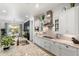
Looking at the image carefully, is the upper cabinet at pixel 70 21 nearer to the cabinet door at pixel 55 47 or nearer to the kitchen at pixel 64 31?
the kitchen at pixel 64 31

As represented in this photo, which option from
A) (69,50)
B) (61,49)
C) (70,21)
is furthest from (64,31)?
(69,50)

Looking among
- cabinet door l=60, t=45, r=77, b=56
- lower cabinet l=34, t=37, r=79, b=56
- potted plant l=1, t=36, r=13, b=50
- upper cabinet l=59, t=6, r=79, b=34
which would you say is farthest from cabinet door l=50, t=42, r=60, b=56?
potted plant l=1, t=36, r=13, b=50

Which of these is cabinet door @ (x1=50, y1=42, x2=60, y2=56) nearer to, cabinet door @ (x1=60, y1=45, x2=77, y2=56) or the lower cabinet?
the lower cabinet

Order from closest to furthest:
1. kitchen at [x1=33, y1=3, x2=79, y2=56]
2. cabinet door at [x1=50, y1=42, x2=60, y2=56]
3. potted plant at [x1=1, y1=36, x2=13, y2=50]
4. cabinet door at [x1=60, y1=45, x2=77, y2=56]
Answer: potted plant at [x1=1, y1=36, x2=13, y2=50]
cabinet door at [x1=60, y1=45, x2=77, y2=56]
kitchen at [x1=33, y1=3, x2=79, y2=56]
cabinet door at [x1=50, y1=42, x2=60, y2=56]

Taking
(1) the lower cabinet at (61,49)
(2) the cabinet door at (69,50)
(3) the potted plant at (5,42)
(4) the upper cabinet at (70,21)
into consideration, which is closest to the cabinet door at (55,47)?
(1) the lower cabinet at (61,49)

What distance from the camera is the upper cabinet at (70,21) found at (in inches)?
106

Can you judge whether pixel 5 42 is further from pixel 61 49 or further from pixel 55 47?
pixel 55 47

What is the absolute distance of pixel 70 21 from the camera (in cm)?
292

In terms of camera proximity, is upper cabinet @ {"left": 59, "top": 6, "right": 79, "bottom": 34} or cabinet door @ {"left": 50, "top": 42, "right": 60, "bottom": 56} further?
cabinet door @ {"left": 50, "top": 42, "right": 60, "bottom": 56}

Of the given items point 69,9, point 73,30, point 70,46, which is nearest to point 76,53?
point 70,46

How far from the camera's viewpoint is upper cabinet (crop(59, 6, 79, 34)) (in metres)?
2.69

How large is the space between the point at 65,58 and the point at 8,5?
1.52 meters

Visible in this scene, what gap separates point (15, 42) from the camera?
2.39m

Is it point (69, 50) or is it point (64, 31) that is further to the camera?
point (64, 31)
